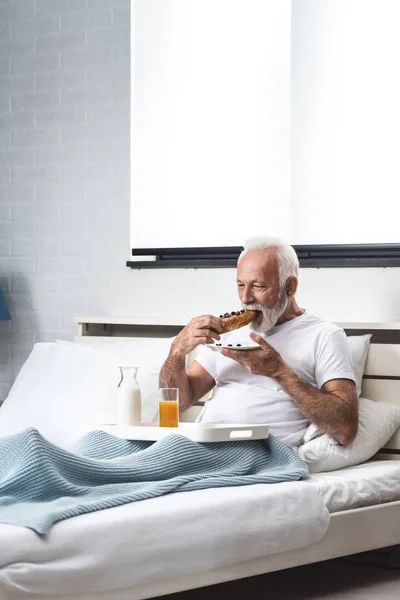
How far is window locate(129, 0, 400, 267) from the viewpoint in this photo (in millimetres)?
3771

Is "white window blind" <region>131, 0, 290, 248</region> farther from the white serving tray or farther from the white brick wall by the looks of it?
the white serving tray

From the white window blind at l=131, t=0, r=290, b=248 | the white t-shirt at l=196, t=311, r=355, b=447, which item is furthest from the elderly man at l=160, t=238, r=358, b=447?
the white window blind at l=131, t=0, r=290, b=248

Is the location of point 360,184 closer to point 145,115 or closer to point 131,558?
point 145,115

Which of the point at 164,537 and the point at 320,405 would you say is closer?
the point at 164,537

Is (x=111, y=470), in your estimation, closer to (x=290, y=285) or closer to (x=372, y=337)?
(x=290, y=285)

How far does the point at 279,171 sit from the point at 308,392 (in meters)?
1.21

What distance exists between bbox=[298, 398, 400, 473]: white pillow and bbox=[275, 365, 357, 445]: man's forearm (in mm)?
52

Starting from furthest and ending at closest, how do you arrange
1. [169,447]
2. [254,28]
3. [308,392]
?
[254,28], [308,392], [169,447]

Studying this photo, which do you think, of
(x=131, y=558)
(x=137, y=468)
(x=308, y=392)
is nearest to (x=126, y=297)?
(x=308, y=392)

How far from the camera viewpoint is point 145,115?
432 cm

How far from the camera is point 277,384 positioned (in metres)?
3.23

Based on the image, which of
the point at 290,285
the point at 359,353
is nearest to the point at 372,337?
the point at 359,353

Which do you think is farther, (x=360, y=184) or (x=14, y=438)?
(x=360, y=184)

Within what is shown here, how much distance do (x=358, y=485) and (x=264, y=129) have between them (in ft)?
5.27
